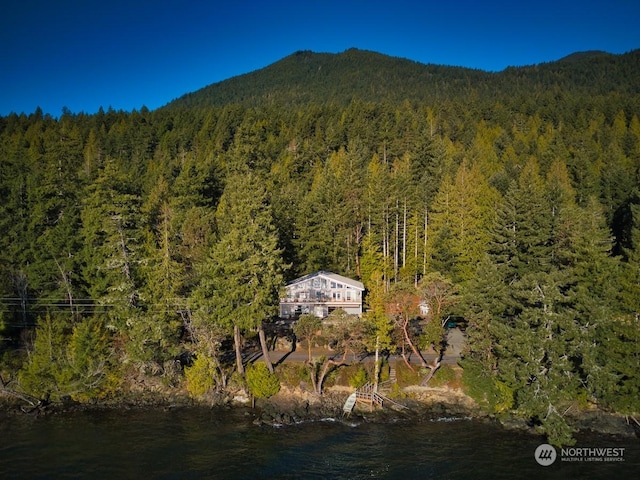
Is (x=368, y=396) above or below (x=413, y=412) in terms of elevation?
above

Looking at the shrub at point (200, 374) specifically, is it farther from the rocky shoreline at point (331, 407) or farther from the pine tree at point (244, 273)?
the pine tree at point (244, 273)

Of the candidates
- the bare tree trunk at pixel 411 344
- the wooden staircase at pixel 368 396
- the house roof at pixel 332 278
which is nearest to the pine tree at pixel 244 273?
the wooden staircase at pixel 368 396

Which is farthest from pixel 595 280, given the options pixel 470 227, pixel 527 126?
pixel 527 126

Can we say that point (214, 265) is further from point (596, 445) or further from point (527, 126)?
point (527, 126)

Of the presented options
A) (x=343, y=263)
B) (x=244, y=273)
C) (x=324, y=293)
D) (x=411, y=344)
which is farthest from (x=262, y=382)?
(x=343, y=263)

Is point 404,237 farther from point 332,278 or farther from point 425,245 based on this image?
point 332,278
